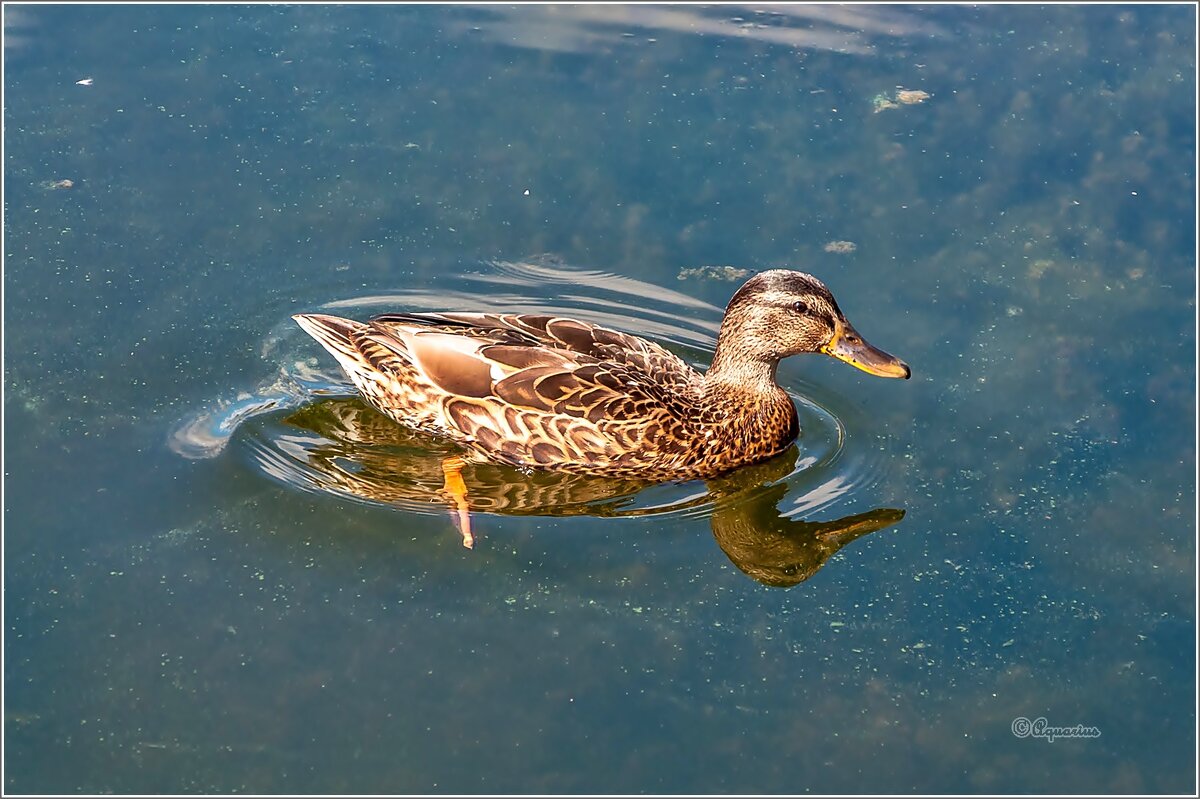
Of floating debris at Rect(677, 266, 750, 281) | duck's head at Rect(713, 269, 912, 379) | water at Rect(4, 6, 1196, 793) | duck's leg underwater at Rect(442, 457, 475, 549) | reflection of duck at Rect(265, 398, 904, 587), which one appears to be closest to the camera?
water at Rect(4, 6, 1196, 793)

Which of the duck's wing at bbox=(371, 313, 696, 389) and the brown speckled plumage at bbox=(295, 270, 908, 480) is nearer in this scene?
the brown speckled plumage at bbox=(295, 270, 908, 480)

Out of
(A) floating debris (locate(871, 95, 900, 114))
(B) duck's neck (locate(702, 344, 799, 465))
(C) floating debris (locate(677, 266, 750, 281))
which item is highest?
(A) floating debris (locate(871, 95, 900, 114))

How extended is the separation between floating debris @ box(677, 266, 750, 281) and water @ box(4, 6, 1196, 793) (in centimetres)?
3

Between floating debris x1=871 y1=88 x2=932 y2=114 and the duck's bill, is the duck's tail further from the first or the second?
floating debris x1=871 y1=88 x2=932 y2=114

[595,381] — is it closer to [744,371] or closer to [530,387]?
[530,387]

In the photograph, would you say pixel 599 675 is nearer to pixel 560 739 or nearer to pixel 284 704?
pixel 560 739

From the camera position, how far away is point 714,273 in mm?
8766

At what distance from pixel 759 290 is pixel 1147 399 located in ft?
7.43

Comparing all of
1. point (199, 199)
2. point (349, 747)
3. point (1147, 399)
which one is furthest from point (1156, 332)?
point (199, 199)

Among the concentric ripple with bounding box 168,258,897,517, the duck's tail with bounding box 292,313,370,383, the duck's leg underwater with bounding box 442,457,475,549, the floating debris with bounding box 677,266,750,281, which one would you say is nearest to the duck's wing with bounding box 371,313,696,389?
the duck's tail with bounding box 292,313,370,383

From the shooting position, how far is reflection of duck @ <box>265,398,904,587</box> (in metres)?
7.21

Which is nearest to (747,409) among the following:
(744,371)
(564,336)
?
(744,371)

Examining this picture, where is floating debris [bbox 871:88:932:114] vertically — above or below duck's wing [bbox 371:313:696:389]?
above

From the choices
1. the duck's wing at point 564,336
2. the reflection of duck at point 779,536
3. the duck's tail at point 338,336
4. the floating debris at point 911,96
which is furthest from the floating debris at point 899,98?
the duck's tail at point 338,336
